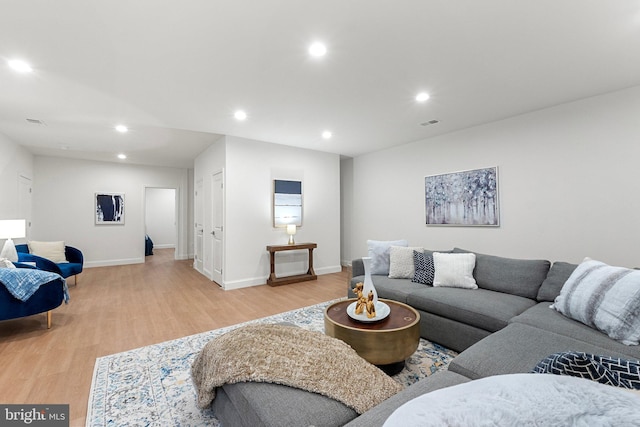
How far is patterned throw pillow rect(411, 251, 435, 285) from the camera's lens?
3.12m

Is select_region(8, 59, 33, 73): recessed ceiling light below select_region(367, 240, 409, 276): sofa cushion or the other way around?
the other way around

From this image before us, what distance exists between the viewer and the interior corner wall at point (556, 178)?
2.91 m

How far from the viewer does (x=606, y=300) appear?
1815 millimetres

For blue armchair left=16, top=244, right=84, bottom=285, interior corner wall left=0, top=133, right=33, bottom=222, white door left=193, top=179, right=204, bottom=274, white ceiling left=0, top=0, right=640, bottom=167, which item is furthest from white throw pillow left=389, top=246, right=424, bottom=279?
interior corner wall left=0, top=133, right=33, bottom=222

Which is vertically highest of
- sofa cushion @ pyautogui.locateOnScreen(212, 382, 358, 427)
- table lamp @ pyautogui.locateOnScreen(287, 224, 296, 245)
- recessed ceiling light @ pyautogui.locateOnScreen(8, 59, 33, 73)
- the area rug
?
recessed ceiling light @ pyautogui.locateOnScreen(8, 59, 33, 73)

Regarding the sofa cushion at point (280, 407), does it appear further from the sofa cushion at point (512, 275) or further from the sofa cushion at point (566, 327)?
the sofa cushion at point (512, 275)

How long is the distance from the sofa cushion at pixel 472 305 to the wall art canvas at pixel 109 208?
22.9 ft

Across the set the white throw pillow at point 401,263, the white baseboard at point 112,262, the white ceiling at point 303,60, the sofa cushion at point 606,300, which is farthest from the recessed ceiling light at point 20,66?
the white baseboard at point 112,262

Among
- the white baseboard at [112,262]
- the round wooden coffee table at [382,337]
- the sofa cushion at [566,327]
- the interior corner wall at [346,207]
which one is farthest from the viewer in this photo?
the white baseboard at [112,262]

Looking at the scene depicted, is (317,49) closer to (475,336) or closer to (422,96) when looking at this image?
(422,96)

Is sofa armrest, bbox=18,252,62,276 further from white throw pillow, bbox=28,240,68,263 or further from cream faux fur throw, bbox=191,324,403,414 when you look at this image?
cream faux fur throw, bbox=191,324,403,414

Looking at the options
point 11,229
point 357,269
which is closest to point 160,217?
point 11,229

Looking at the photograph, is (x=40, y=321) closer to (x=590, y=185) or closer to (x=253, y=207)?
(x=253, y=207)

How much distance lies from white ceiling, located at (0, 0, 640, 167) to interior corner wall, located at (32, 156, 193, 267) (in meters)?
2.56
